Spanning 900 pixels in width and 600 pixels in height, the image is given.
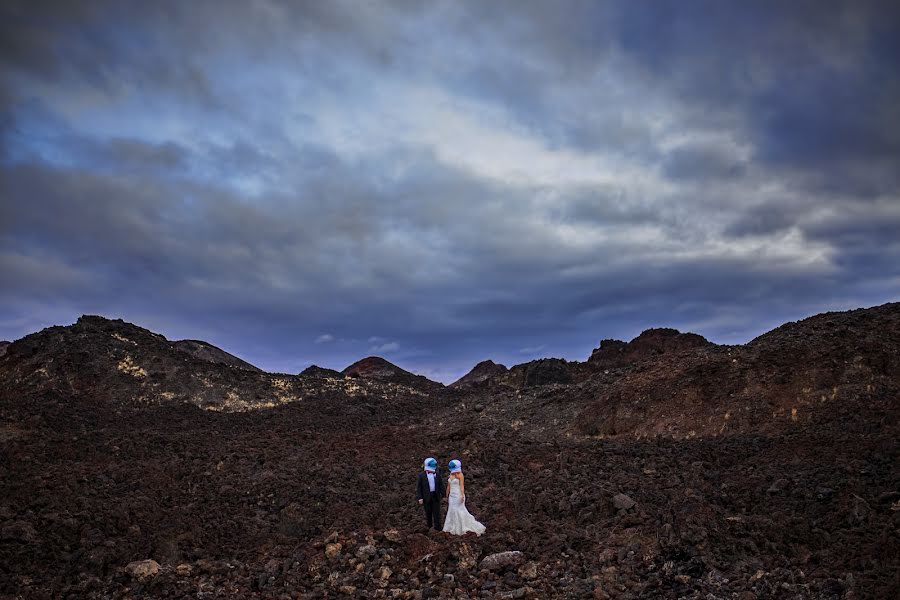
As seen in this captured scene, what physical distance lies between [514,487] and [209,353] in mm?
40139

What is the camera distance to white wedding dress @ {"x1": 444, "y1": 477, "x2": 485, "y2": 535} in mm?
11125

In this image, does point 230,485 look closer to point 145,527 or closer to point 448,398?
point 145,527

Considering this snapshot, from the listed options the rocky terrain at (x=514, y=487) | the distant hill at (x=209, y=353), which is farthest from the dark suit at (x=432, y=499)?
the distant hill at (x=209, y=353)

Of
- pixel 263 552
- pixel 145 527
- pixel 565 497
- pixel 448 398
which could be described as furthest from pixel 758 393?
pixel 448 398

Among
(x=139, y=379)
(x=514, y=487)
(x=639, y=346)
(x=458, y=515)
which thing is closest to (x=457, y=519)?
(x=458, y=515)

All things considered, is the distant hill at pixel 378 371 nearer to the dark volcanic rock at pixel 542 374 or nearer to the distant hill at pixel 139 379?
the dark volcanic rock at pixel 542 374

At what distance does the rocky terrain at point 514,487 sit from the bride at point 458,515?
54 cm

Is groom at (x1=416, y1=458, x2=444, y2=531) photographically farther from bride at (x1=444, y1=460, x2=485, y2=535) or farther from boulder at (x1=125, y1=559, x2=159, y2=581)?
boulder at (x1=125, y1=559, x2=159, y2=581)

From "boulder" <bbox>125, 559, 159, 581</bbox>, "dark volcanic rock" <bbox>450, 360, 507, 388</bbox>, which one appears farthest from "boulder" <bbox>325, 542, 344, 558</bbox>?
"dark volcanic rock" <bbox>450, 360, 507, 388</bbox>

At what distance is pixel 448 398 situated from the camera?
123ft

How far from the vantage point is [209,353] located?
4978 centimetres

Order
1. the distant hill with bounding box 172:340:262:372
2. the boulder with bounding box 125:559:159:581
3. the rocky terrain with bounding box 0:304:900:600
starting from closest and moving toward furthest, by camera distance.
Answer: the rocky terrain with bounding box 0:304:900:600
the boulder with bounding box 125:559:159:581
the distant hill with bounding box 172:340:262:372

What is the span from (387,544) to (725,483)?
7.06 meters

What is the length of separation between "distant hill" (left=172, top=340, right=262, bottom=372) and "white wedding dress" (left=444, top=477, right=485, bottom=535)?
128 ft
